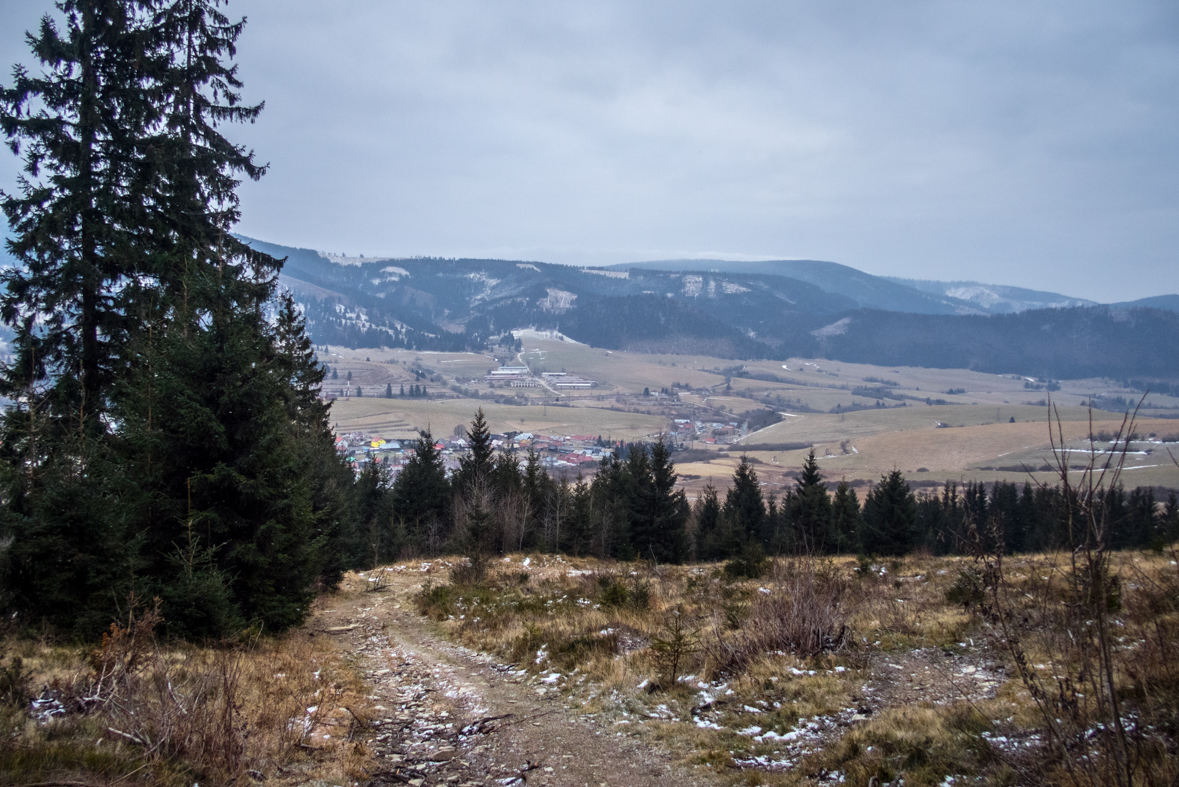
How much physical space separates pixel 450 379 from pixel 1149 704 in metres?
199

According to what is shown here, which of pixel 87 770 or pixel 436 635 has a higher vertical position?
pixel 87 770

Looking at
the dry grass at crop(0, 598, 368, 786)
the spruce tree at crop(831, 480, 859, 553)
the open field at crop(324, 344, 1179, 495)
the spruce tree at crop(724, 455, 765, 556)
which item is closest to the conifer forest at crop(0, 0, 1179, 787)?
the dry grass at crop(0, 598, 368, 786)

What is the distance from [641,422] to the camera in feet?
471

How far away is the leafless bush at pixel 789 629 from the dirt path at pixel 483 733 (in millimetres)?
2066

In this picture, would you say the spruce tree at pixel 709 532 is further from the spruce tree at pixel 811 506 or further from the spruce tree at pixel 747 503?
the spruce tree at pixel 811 506

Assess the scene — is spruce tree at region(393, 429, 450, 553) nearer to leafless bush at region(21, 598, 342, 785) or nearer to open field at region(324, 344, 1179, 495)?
leafless bush at region(21, 598, 342, 785)

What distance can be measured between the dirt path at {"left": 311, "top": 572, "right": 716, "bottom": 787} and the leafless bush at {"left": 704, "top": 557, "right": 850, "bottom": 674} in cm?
207

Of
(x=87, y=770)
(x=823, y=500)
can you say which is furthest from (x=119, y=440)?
(x=823, y=500)

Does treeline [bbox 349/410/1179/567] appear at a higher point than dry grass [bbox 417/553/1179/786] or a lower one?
lower

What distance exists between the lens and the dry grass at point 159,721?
3.85 metres

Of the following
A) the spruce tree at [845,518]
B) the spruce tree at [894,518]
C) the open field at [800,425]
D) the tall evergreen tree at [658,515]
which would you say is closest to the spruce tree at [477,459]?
the tall evergreen tree at [658,515]

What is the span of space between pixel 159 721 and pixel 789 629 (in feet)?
22.0

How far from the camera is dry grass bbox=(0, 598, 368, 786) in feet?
12.6

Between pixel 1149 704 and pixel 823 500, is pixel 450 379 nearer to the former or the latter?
pixel 823 500
